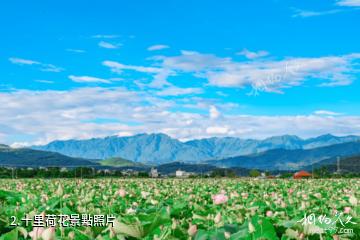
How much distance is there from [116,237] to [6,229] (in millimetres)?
1886

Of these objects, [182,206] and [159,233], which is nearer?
[159,233]

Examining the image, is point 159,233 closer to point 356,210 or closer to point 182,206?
point 182,206

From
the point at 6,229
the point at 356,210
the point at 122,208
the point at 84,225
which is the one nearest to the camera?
the point at 84,225

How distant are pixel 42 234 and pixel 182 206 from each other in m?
2.47

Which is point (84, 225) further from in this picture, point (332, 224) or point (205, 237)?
point (332, 224)

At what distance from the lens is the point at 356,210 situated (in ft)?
16.6

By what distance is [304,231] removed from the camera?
137 inches

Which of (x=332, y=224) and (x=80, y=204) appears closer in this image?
(x=332, y=224)

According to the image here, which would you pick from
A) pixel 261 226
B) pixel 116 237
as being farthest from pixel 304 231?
pixel 116 237

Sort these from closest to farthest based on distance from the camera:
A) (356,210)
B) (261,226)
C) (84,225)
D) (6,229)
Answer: (261,226) → (84,225) → (6,229) → (356,210)

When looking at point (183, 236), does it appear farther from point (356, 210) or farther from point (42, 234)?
point (356, 210)

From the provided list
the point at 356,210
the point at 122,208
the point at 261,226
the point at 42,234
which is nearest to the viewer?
the point at 42,234

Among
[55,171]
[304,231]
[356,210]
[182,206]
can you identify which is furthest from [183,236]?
[55,171]

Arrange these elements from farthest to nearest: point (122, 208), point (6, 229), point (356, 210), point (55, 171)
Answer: point (55, 171) < point (122, 208) < point (356, 210) < point (6, 229)
